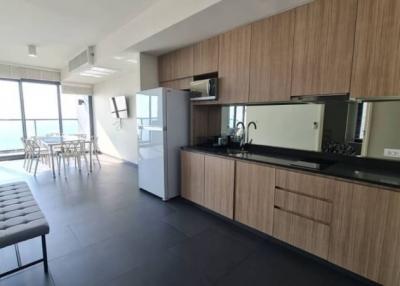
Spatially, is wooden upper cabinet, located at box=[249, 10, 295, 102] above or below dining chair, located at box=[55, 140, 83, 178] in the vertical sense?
above

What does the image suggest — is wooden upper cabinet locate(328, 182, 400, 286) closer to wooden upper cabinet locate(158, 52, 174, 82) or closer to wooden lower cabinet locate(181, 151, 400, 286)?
wooden lower cabinet locate(181, 151, 400, 286)

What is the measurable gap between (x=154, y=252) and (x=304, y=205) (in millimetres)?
1510

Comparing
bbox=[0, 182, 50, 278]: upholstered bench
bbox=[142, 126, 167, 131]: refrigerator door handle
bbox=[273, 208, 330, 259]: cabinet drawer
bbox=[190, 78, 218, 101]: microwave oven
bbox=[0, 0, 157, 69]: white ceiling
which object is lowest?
bbox=[273, 208, 330, 259]: cabinet drawer

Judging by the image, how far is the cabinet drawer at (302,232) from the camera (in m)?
1.88

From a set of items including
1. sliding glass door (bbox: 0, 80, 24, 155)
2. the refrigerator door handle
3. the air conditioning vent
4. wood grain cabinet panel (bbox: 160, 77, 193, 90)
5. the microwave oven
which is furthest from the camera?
sliding glass door (bbox: 0, 80, 24, 155)

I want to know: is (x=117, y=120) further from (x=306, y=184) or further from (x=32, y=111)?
(x=306, y=184)

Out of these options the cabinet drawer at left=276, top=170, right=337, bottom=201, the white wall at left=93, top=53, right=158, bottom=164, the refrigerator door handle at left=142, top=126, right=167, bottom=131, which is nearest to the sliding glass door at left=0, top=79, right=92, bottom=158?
the white wall at left=93, top=53, right=158, bottom=164

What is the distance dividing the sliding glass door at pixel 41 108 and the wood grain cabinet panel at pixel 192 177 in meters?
5.18

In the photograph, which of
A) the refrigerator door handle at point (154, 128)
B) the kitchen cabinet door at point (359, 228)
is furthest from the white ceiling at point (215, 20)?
the kitchen cabinet door at point (359, 228)

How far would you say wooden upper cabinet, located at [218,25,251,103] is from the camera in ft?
8.42

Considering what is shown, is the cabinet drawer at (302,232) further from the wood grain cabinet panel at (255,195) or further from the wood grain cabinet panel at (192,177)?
the wood grain cabinet panel at (192,177)

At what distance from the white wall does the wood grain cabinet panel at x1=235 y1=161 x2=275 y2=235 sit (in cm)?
330

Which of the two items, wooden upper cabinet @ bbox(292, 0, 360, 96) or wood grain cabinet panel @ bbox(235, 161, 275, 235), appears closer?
wooden upper cabinet @ bbox(292, 0, 360, 96)

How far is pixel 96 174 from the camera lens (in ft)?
15.8
